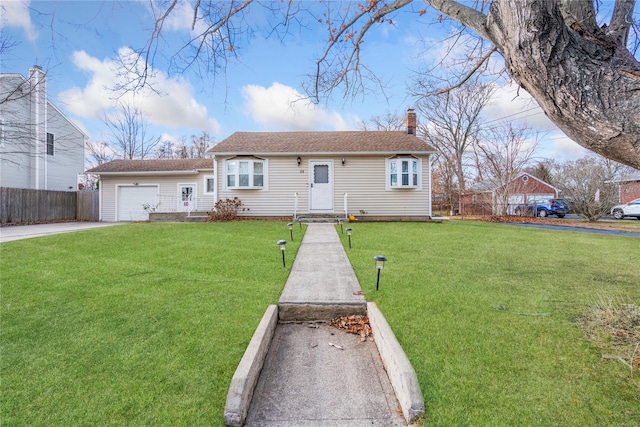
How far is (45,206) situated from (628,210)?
123 ft

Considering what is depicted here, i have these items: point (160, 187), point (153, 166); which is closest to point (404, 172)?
point (160, 187)

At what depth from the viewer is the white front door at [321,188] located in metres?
14.2

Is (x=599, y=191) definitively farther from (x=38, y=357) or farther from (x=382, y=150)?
(x=38, y=357)

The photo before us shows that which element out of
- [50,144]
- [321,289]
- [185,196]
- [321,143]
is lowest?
[321,289]

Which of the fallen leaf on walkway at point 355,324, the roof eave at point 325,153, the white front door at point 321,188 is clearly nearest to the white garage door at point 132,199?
the roof eave at point 325,153

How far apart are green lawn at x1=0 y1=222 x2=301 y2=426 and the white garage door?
11.9 metres

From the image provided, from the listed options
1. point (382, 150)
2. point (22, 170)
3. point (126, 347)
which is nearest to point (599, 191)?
point (382, 150)

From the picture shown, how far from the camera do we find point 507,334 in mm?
3014

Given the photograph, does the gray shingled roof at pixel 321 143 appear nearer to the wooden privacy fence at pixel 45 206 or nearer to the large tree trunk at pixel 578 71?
the wooden privacy fence at pixel 45 206

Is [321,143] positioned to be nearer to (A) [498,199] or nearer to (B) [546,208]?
(A) [498,199]

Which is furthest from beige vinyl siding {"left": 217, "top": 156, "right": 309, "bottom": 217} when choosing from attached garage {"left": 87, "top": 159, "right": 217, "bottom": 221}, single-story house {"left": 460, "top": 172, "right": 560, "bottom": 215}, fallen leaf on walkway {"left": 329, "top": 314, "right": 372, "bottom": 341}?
single-story house {"left": 460, "top": 172, "right": 560, "bottom": 215}

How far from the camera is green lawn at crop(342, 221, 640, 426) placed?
6.63 feet

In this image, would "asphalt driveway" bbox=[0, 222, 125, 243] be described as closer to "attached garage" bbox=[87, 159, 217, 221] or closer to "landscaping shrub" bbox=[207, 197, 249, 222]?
"attached garage" bbox=[87, 159, 217, 221]

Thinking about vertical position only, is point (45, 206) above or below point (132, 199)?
below
